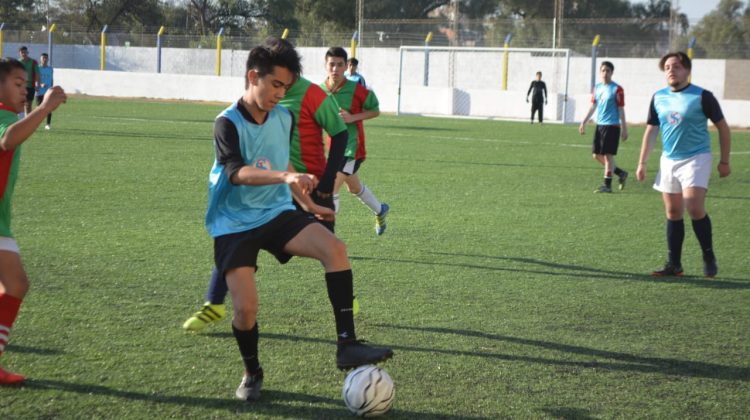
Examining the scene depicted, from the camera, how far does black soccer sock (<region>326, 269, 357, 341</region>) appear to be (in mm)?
4340

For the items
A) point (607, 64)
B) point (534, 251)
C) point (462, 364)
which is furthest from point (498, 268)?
point (607, 64)

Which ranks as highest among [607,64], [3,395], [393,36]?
[393,36]

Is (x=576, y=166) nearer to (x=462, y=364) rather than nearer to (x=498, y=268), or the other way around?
(x=498, y=268)

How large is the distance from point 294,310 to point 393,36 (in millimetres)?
33445

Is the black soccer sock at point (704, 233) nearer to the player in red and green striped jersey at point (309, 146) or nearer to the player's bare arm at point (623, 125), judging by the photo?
the player in red and green striped jersey at point (309, 146)

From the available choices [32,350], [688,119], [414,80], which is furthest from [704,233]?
[414,80]

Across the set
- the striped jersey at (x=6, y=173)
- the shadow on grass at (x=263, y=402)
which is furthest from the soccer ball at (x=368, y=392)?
the striped jersey at (x=6, y=173)

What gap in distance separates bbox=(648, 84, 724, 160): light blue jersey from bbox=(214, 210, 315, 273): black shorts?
14.2 feet

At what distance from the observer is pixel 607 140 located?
45.3 ft

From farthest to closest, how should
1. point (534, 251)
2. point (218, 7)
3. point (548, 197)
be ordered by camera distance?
point (218, 7) < point (548, 197) < point (534, 251)

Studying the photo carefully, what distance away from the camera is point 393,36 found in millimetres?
38250

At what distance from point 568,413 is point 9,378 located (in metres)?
2.63

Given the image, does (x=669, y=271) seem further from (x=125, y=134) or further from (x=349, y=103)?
(x=125, y=134)

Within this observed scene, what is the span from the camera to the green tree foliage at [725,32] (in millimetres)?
33562
